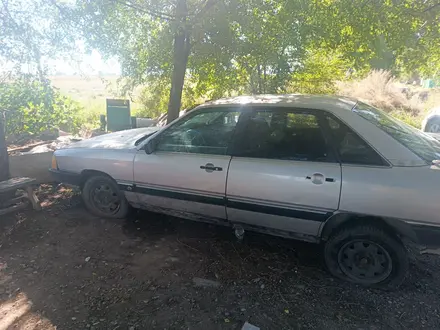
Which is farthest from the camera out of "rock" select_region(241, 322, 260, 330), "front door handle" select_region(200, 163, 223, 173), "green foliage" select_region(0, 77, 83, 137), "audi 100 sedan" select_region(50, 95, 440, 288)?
"green foliage" select_region(0, 77, 83, 137)

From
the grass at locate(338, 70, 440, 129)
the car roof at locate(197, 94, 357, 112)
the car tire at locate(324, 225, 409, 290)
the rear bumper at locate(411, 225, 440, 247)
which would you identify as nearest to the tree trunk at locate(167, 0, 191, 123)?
the car roof at locate(197, 94, 357, 112)

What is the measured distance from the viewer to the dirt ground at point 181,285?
2.38 m

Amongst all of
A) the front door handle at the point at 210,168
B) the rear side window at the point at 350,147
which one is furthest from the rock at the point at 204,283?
the rear side window at the point at 350,147

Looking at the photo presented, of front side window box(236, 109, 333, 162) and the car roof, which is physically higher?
the car roof

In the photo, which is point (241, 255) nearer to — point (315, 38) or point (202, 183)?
point (202, 183)

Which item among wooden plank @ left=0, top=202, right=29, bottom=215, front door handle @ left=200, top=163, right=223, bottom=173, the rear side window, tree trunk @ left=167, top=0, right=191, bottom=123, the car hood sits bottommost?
wooden plank @ left=0, top=202, right=29, bottom=215

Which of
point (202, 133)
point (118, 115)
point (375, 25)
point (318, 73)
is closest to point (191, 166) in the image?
point (202, 133)

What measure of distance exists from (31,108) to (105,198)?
16.3 ft

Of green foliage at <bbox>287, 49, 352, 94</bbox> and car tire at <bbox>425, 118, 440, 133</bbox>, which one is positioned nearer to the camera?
Result: green foliage at <bbox>287, 49, 352, 94</bbox>

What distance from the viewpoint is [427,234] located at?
243 centimetres

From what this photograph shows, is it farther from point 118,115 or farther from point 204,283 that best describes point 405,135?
point 118,115

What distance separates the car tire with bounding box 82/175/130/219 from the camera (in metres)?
3.88

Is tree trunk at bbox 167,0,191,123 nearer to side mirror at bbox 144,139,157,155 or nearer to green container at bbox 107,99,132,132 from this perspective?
side mirror at bbox 144,139,157,155

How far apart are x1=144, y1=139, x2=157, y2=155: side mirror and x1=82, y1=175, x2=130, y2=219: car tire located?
733mm
